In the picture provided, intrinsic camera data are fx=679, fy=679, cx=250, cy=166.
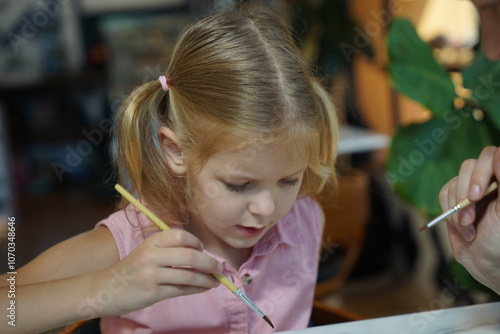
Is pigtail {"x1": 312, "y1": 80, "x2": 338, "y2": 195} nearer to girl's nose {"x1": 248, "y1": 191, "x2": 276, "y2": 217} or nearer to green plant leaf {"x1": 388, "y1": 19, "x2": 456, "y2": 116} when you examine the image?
girl's nose {"x1": 248, "y1": 191, "x2": 276, "y2": 217}

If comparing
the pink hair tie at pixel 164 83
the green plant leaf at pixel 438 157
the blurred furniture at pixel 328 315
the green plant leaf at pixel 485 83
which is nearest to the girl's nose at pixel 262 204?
the pink hair tie at pixel 164 83

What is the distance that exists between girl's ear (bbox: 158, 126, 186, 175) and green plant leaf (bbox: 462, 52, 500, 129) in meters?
0.92

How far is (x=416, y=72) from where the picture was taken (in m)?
1.71

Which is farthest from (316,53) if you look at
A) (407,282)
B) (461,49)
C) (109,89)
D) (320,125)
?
(109,89)

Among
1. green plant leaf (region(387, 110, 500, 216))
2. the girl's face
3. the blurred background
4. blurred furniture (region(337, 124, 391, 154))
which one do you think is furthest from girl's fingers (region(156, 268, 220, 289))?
blurred furniture (region(337, 124, 391, 154))

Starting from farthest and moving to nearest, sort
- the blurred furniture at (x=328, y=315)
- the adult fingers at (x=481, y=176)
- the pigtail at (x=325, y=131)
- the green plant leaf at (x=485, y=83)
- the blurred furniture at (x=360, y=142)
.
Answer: the blurred furniture at (x=360, y=142), the green plant leaf at (x=485, y=83), the blurred furniture at (x=328, y=315), the pigtail at (x=325, y=131), the adult fingers at (x=481, y=176)

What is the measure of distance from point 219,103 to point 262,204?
16 centimetres

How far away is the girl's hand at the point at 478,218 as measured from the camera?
97cm

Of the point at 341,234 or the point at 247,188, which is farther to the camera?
the point at 341,234

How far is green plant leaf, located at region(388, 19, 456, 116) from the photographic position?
170 centimetres

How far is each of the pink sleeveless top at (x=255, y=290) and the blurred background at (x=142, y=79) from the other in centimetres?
88

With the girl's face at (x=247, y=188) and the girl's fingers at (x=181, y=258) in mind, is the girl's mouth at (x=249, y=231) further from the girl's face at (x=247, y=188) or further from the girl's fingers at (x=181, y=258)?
the girl's fingers at (x=181, y=258)

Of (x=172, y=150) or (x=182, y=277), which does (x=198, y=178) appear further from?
(x=182, y=277)

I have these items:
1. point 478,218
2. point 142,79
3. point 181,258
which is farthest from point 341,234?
point 181,258
